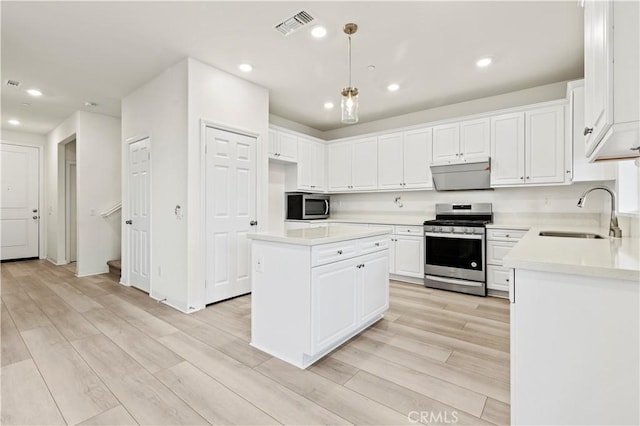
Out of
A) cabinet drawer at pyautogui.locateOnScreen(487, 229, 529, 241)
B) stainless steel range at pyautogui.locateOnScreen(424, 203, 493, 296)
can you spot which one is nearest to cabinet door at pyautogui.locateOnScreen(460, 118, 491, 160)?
stainless steel range at pyautogui.locateOnScreen(424, 203, 493, 296)

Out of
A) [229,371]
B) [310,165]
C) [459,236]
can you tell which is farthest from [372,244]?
[310,165]

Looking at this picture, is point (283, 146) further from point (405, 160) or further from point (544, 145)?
point (544, 145)

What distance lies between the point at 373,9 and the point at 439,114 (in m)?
2.72

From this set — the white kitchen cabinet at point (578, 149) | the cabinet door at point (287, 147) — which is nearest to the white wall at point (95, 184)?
→ the cabinet door at point (287, 147)

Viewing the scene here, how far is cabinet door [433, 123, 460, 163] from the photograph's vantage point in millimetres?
4172

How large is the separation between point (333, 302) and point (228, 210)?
75.2 inches

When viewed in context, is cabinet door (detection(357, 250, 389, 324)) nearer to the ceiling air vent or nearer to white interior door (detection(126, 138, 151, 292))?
the ceiling air vent

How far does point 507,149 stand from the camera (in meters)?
3.83

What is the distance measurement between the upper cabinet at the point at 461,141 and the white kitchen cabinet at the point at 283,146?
2.19 m

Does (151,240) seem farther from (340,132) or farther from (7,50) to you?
(340,132)

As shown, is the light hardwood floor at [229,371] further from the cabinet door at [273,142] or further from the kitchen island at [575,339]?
the cabinet door at [273,142]

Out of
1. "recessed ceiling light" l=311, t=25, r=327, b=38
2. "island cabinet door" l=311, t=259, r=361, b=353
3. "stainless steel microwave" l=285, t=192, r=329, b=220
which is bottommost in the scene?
"island cabinet door" l=311, t=259, r=361, b=353

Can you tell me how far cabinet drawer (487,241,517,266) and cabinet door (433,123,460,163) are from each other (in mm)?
1264

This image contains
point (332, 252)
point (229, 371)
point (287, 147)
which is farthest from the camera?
point (287, 147)
